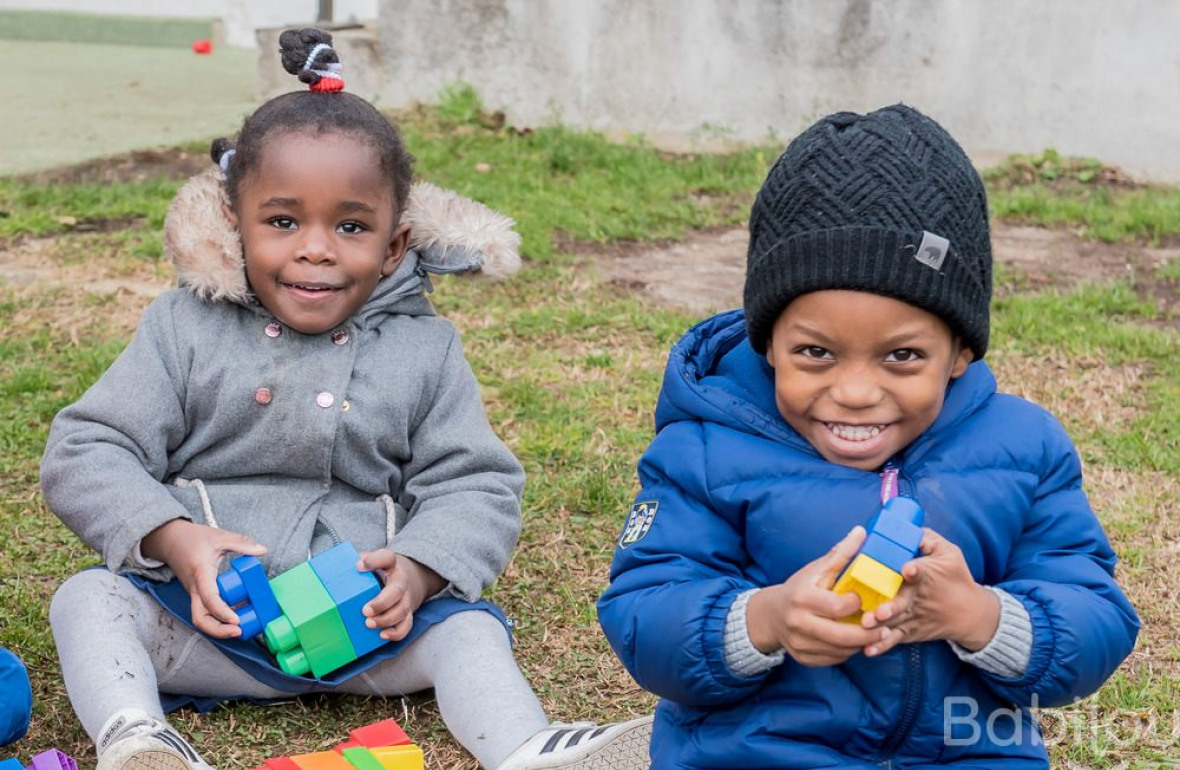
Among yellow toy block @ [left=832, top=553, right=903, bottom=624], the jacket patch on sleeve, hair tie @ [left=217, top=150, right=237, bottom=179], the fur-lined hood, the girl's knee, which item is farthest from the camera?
hair tie @ [left=217, top=150, right=237, bottom=179]

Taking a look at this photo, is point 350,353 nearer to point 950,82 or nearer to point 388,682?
point 388,682

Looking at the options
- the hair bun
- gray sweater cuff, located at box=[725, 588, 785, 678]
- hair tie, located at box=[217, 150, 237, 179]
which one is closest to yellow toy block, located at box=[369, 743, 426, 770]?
gray sweater cuff, located at box=[725, 588, 785, 678]

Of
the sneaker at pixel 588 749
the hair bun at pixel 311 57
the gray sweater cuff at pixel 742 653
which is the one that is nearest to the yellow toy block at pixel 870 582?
the gray sweater cuff at pixel 742 653

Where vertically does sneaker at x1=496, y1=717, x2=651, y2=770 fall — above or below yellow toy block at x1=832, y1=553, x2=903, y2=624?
below

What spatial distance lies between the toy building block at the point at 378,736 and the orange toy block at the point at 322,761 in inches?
2.4

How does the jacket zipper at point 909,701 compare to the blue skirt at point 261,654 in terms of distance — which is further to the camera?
the blue skirt at point 261,654

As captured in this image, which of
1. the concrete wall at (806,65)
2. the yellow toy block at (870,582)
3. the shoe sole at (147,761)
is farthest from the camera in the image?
the concrete wall at (806,65)

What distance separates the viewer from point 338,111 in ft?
9.84

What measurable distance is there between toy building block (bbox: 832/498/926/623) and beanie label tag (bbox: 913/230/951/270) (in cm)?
33

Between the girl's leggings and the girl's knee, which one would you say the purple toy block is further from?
the girl's knee

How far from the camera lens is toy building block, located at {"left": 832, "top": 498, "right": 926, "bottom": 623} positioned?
6.24ft

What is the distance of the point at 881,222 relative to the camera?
6.69ft

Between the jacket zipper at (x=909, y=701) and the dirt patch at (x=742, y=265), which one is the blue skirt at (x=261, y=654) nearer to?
the jacket zipper at (x=909, y=701)

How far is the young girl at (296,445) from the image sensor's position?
2850 millimetres
